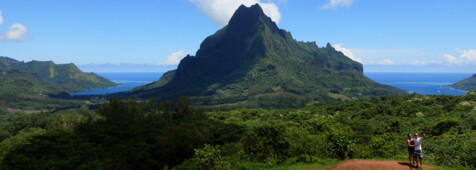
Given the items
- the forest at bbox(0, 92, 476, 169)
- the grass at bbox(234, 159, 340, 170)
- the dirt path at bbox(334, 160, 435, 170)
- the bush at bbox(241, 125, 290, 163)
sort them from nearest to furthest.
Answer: the dirt path at bbox(334, 160, 435, 170) → the grass at bbox(234, 159, 340, 170) → the forest at bbox(0, 92, 476, 169) → the bush at bbox(241, 125, 290, 163)

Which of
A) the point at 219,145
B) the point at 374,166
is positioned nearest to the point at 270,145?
the point at 374,166

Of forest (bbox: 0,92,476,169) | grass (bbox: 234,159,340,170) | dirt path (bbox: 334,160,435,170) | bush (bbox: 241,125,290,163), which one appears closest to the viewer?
dirt path (bbox: 334,160,435,170)

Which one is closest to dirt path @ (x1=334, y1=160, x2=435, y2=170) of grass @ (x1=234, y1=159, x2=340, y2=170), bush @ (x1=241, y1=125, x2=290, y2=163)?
grass @ (x1=234, y1=159, x2=340, y2=170)

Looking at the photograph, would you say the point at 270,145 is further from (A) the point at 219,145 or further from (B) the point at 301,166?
(A) the point at 219,145

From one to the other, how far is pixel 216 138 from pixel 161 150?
2363 centimetres

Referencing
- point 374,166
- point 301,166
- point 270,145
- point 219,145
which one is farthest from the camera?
point 219,145

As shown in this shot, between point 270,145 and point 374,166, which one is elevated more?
point 374,166

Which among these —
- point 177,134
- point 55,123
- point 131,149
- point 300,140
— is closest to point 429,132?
point 300,140

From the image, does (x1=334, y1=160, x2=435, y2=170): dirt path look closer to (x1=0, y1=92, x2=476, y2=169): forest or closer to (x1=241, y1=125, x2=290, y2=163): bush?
(x1=0, y1=92, x2=476, y2=169): forest

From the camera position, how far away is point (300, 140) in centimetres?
5347

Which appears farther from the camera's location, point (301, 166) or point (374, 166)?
point (301, 166)

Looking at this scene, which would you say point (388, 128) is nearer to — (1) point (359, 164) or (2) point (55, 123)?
(1) point (359, 164)

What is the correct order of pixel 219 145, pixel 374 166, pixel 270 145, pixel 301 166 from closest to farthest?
pixel 374 166
pixel 301 166
pixel 270 145
pixel 219 145

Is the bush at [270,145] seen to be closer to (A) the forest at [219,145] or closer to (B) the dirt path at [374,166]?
(A) the forest at [219,145]
